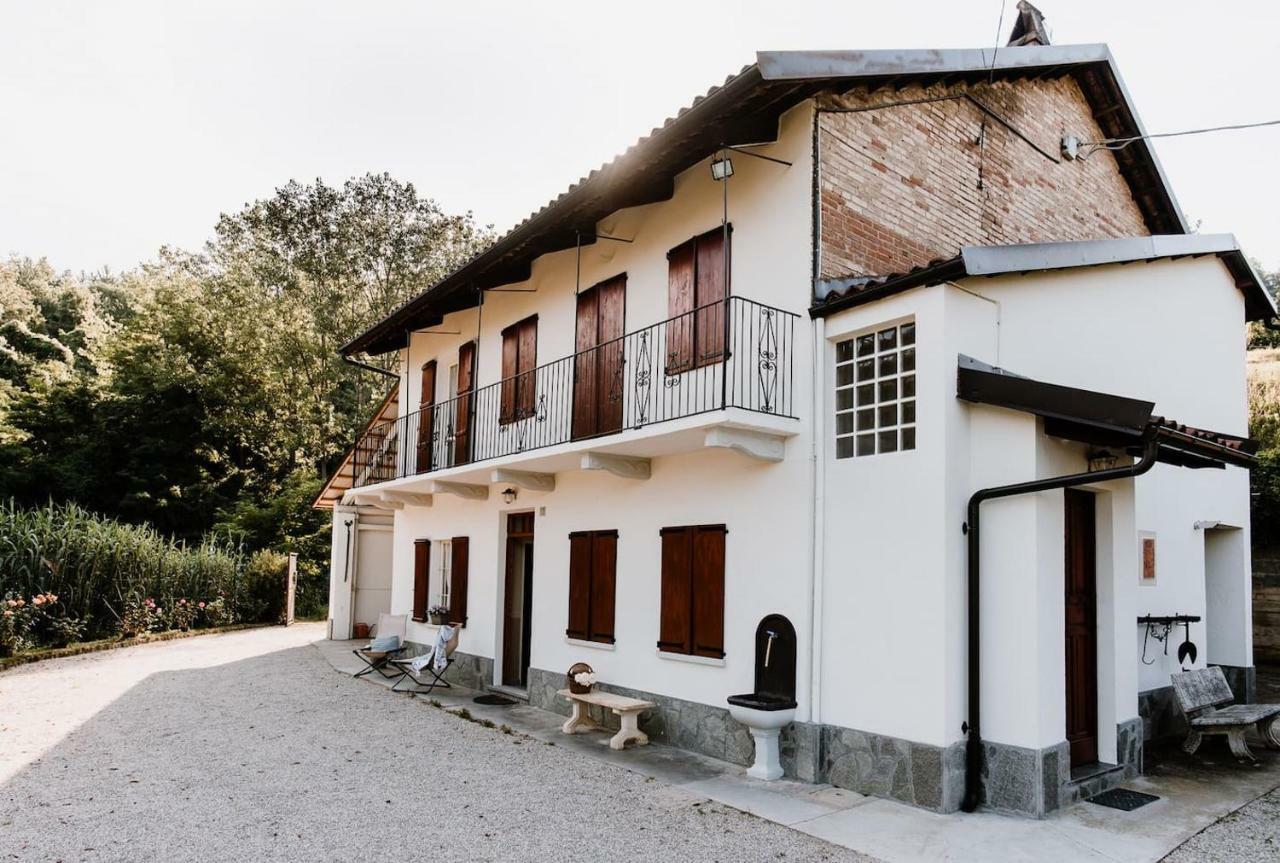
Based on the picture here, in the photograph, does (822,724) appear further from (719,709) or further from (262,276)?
(262,276)

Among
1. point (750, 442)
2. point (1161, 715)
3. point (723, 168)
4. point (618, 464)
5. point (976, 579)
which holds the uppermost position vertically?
point (723, 168)

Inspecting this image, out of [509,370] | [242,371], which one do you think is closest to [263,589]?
[242,371]

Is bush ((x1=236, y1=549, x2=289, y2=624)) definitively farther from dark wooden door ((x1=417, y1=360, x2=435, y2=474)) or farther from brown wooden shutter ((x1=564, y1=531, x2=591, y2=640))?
brown wooden shutter ((x1=564, y1=531, x2=591, y2=640))

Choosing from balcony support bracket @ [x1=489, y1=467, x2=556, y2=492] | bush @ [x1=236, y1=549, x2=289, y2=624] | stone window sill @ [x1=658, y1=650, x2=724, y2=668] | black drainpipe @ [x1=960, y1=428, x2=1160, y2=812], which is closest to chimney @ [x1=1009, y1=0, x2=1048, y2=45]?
black drainpipe @ [x1=960, y1=428, x2=1160, y2=812]

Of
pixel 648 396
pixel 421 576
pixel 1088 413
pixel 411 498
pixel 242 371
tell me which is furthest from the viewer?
pixel 242 371

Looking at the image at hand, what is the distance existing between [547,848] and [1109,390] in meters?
6.65

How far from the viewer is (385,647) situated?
13.6m

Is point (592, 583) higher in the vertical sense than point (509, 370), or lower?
lower

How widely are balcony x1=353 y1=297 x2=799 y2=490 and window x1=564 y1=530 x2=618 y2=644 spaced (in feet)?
3.24

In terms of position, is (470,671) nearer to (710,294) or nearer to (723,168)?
(710,294)

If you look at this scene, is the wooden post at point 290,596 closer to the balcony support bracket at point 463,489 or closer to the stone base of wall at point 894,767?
the balcony support bracket at point 463,489

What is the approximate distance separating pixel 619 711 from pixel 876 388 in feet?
13.6

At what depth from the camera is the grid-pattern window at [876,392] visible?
6.89 meters

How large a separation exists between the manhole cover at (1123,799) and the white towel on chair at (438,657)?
841 cm
